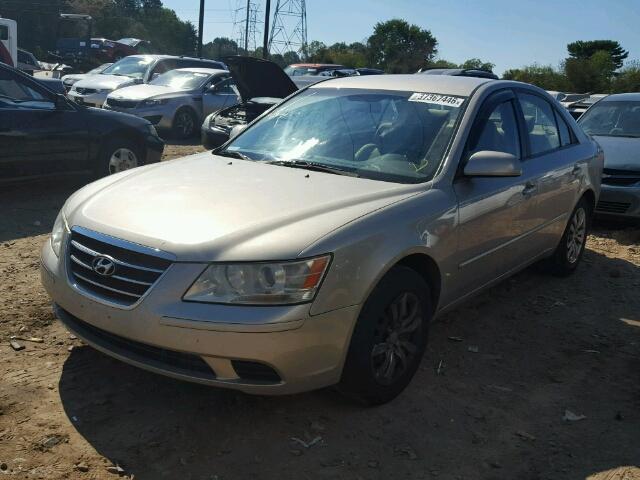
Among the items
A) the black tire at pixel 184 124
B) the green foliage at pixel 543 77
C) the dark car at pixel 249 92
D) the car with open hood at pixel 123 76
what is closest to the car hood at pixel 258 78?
the dark car at pixel 249 92

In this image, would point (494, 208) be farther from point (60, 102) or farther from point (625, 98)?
point (625, 98)

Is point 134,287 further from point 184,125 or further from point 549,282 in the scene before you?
point 184,125

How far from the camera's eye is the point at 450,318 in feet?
15.7

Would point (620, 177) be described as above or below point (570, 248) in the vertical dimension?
above

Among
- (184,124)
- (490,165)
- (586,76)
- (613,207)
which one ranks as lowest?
(184,124)

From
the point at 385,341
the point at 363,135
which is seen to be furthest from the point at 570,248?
the point at 385,341

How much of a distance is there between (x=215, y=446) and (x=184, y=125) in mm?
11653

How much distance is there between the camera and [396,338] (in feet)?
11.1

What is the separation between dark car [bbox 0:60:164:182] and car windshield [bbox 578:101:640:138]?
5.98m

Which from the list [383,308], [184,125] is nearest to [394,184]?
[383,308]

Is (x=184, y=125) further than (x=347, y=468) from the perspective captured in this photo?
Yes

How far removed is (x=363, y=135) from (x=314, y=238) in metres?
1.37

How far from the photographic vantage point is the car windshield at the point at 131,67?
16328 mm

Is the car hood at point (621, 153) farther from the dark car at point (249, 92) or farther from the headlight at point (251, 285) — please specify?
the headlight at point (251, 285)
